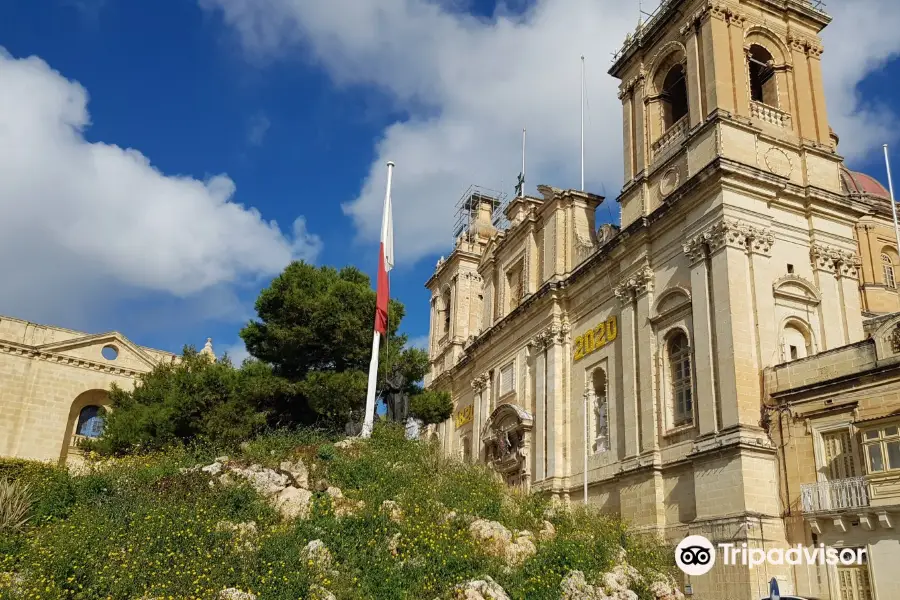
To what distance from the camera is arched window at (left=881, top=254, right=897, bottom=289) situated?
103 ft

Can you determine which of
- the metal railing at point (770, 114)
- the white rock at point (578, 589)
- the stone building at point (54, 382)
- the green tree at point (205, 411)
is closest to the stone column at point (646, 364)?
the metal railing at point (770, 114)

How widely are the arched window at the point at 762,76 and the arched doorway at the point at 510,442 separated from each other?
42.7 feet

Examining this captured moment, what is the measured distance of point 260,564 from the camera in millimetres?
14430

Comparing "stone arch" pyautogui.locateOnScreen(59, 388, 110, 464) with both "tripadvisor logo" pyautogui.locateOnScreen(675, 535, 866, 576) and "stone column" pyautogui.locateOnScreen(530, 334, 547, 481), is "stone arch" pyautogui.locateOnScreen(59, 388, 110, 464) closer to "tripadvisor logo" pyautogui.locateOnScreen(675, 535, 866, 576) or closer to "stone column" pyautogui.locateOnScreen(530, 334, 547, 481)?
"stone column" pyautogui.locateOnScreen(530, 334, 547, 481)

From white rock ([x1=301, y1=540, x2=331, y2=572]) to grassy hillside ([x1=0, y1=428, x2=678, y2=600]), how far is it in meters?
0.03

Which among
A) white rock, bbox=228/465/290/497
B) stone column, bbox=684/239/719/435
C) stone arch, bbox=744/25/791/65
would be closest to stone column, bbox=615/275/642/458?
stone column, bbox=684/239/719/435

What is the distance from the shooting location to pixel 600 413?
24.8 metres

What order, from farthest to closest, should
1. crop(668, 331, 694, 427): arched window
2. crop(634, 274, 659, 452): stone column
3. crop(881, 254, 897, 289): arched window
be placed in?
crop(881, 254, 897, 289): arched window < crop(634, 274, 659, 452): stone column < crop(668, 331, 694, 427): arched window

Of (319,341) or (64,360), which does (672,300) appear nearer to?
(319,341)

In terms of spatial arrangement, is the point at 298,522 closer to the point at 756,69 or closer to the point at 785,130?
the point at 785,130

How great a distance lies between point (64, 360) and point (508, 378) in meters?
21.4

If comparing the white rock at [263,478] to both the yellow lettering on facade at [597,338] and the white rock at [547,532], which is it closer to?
the white rock at [547,532]

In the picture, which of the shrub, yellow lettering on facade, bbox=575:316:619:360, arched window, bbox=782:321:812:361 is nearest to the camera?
the shrub

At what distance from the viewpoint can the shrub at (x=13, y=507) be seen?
15.9 meters
